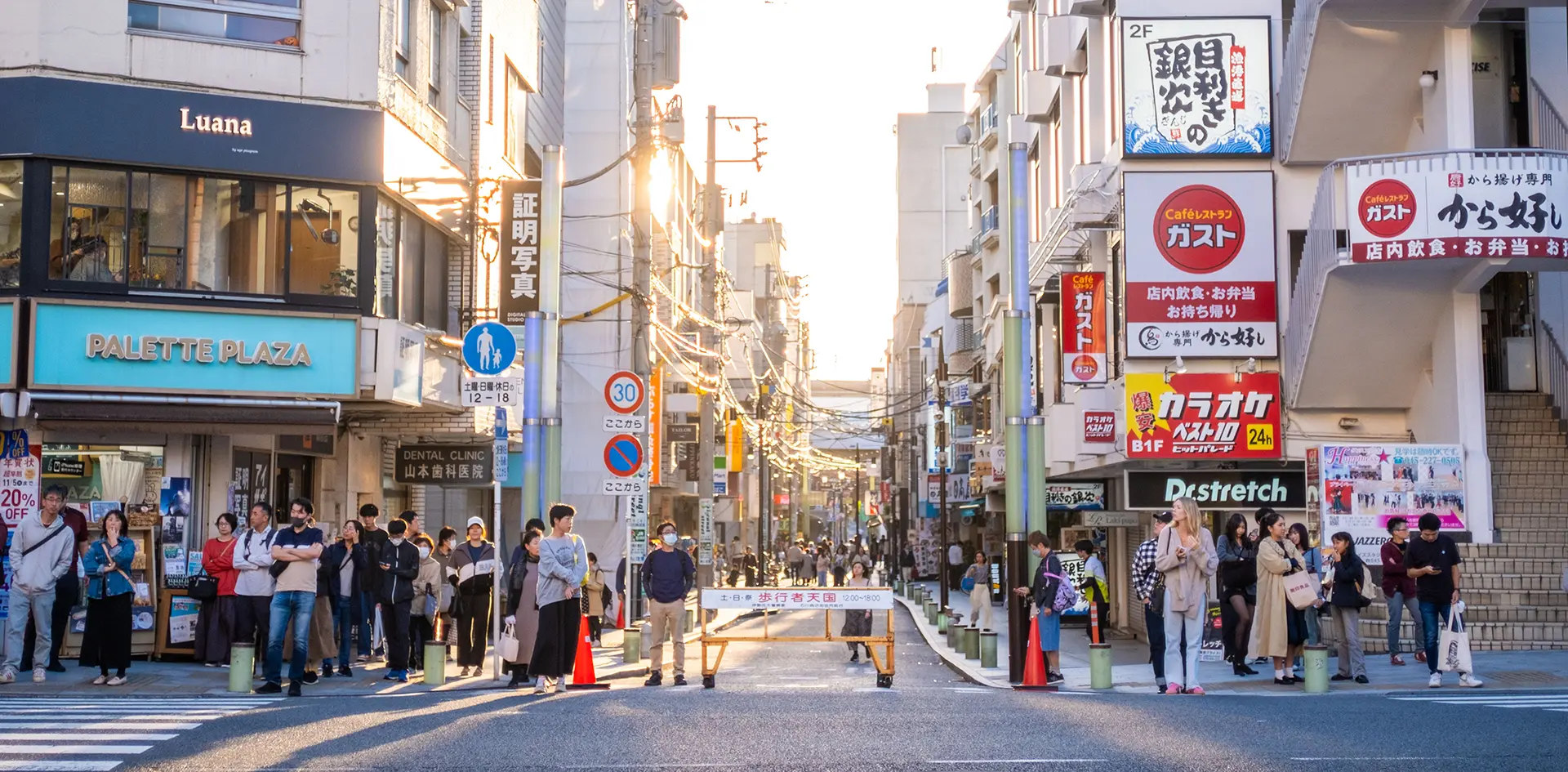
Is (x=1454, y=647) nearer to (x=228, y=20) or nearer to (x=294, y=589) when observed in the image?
(x=294, y=589)

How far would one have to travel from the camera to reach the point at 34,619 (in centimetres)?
1677

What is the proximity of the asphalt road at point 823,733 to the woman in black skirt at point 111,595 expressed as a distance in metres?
2.13

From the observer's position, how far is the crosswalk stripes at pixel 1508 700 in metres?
13.7

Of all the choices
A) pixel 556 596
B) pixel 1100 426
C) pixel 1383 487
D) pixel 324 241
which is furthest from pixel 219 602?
pixel 1383 487

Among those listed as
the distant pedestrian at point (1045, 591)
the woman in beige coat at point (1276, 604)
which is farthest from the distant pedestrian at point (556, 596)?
the woman in beige coat at point (1276, 604)

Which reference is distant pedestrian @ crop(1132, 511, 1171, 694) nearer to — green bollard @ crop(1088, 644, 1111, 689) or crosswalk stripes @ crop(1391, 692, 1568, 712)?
green bollard @ crop(1088, 644, 1111, 689)

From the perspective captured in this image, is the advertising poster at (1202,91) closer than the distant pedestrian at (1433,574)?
No

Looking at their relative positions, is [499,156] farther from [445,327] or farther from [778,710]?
[778,710]

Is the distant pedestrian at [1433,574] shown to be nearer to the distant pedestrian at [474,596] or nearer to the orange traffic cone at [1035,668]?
the orange traffic cone at [1035,668]

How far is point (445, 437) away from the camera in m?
28.4

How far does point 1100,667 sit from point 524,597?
6267mm

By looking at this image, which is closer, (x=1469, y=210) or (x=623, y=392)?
(x=1469, y=210)

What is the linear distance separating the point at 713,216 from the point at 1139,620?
88.3 feet

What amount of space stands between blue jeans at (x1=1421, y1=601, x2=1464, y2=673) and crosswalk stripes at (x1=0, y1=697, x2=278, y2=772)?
1193 cm
